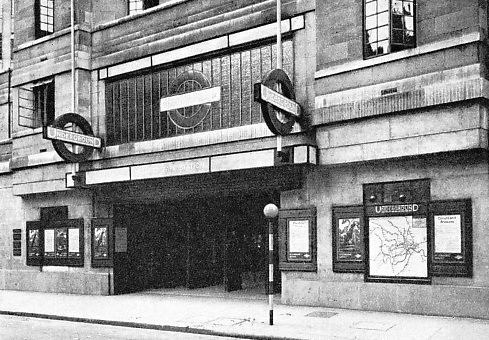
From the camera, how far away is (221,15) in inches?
708

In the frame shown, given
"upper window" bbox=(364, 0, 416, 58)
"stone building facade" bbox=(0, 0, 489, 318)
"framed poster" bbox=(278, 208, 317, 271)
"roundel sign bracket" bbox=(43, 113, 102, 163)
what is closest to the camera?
"stone building facade" bbox=(0, 0, 489, 318)

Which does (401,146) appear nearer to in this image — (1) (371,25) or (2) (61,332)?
(1) (371,25)

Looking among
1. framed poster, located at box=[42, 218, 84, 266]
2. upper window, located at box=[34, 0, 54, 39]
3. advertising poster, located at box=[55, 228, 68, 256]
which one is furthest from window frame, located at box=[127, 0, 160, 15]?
advertising poster, located at box=[55, 228, 68, 256]

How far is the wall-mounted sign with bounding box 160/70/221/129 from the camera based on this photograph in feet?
60.3

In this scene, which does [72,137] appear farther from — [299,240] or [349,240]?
[349,240]

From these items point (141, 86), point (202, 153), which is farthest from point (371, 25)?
point (141, 86)

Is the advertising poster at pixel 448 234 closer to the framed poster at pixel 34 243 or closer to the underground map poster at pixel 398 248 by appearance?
the underground map poster at pixel 398 248

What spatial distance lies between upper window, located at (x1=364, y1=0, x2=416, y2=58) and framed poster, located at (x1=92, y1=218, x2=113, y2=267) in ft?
35.7

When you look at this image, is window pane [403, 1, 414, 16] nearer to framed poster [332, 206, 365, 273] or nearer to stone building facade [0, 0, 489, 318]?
stone building facade [0, 0, 489, 318]

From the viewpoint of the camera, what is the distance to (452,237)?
13.9 m

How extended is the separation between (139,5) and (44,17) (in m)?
4.58

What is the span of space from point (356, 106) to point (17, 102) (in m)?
14.8

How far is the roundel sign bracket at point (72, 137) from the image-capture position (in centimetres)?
1897

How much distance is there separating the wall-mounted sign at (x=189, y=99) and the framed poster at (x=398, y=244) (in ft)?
20.6
